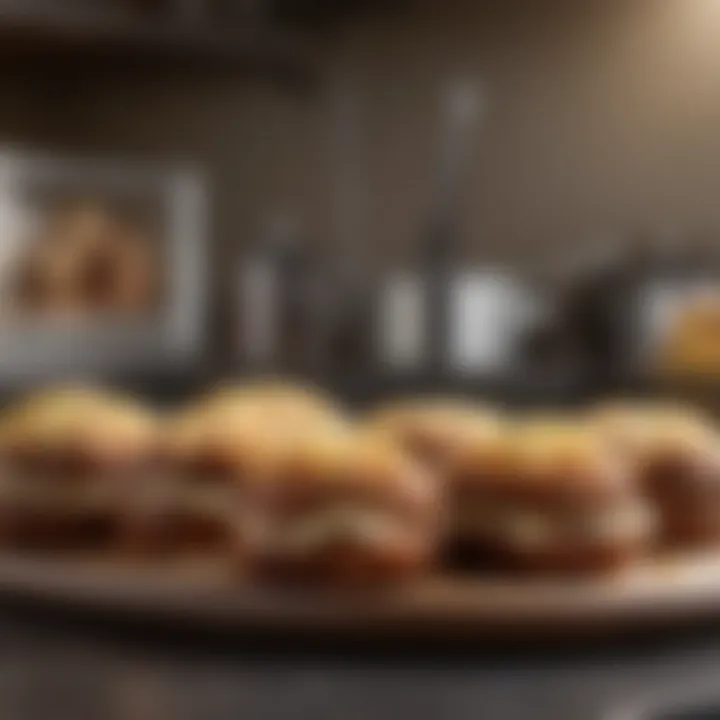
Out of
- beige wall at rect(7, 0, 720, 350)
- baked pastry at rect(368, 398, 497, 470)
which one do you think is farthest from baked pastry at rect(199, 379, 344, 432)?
beige wall at rect(7, 0, 720, 350)

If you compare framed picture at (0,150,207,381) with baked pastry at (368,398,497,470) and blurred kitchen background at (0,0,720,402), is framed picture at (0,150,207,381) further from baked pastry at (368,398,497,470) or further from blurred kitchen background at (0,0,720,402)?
baked pastry at (368,398,497,470)

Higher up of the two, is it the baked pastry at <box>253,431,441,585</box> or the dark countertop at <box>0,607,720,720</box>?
the baked pastry at <box>253,431,441,585</box>

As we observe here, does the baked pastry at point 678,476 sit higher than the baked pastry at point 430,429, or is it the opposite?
the baked pastry at point 430,429

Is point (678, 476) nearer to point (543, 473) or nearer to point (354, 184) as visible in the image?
point (543, 473)

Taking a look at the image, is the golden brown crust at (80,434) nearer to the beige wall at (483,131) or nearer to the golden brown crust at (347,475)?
the golden brown crust at (347,475)

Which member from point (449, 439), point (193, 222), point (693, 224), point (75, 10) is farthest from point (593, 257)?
point (449, 439)

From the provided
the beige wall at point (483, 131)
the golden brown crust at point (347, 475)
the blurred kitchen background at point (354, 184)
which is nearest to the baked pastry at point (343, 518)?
the golden brown crust at point (347, 475)
